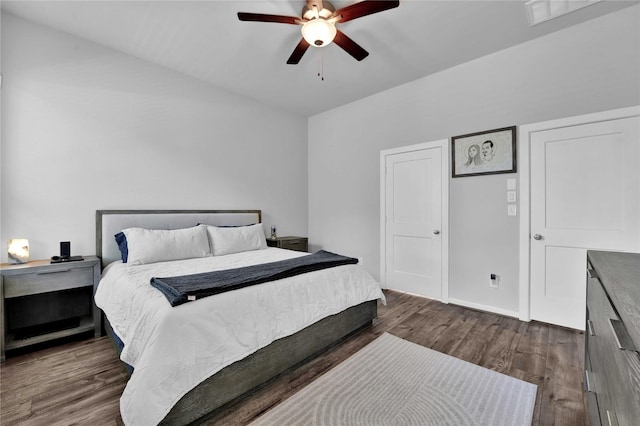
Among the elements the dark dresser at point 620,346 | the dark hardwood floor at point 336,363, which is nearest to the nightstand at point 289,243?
the dark hardwood floor at point 336,363

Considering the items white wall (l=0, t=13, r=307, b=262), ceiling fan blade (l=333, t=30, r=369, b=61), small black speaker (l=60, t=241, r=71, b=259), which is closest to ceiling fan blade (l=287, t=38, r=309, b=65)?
ceiling fan blade (l=333, t=30, r=369, b=61)

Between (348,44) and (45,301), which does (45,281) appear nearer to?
(45,301)

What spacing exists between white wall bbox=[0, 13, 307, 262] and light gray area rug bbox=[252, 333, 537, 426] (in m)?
2.80

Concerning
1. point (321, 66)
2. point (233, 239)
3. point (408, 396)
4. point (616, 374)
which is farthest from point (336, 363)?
point (321, 66)

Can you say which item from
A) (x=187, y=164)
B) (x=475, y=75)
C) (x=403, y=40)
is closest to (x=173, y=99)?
(x=187, y=164)

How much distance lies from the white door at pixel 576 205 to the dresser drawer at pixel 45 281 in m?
4.46

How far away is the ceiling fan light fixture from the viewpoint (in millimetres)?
2178

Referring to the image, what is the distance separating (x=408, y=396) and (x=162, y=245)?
2.56 m

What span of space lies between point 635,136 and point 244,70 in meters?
3.99

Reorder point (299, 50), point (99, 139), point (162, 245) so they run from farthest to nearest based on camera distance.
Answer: point (99, 139)
point (162, 245)
point (299, 50)

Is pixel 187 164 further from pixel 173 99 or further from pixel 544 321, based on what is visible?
pixel 544 321

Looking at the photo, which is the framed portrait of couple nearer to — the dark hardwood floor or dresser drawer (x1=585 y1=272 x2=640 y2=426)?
the dark hardwood floor

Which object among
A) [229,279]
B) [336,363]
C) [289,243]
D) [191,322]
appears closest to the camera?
[191,322]

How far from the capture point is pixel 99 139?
298 cm
